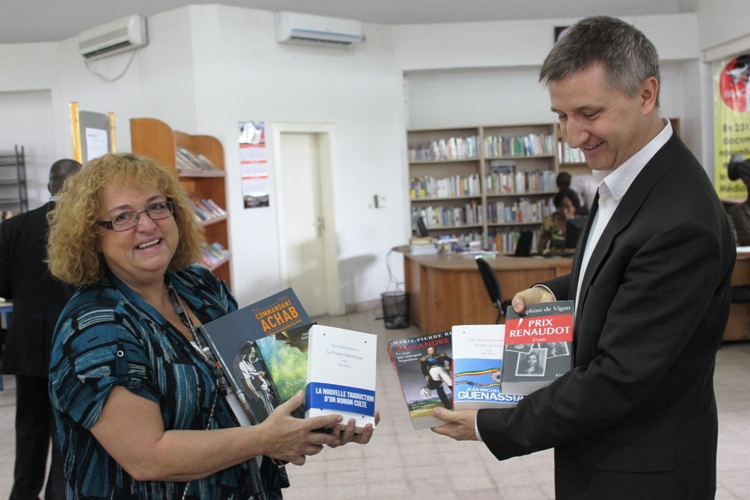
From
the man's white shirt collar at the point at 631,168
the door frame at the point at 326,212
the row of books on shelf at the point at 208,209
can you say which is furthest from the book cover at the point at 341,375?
the door frame at the point at 326,212

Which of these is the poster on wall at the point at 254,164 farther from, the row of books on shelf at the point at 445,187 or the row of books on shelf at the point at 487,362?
the row of books on shelf at the point at 487,362

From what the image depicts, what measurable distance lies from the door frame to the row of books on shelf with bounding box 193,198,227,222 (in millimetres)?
1140

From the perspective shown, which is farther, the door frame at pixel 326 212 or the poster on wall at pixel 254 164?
the door frame at pixel 326 212

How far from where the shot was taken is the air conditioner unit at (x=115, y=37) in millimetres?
7539

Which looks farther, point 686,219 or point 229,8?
point 229,8

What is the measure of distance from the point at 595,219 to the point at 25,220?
2655mm

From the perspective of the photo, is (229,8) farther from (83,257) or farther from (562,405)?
(562,405)

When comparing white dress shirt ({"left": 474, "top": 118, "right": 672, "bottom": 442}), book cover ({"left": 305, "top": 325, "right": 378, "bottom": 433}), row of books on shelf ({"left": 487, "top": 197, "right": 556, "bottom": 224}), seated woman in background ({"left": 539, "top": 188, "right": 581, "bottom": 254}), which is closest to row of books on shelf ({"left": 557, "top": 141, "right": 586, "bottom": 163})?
row of books on shelf ({"left": 487, "top": 197, "right": 556, "bottom": 224})

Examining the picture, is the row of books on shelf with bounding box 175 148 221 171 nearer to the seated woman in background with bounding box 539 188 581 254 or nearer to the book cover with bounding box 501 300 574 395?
the seated woman in background with bounding box 539 188 581 254

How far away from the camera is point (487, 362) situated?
5.26 ft

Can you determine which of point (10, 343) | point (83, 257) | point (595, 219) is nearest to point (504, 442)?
point (595, 219)

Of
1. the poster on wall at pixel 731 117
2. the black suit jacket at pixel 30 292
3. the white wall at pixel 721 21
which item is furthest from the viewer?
the poster on wall at pixel 731 117

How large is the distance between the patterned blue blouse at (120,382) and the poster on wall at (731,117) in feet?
29.0

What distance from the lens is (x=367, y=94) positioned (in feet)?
28.4
